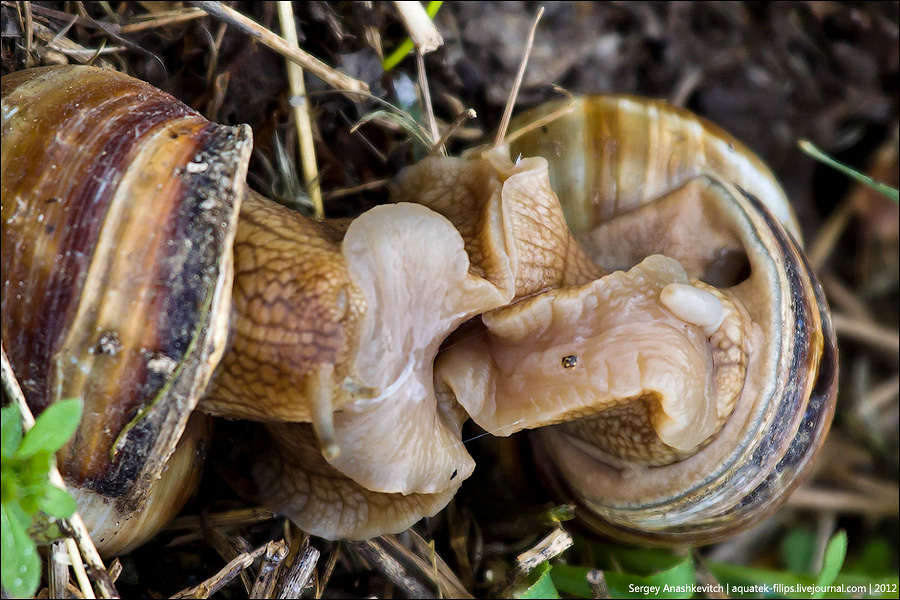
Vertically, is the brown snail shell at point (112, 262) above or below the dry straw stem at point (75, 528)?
above

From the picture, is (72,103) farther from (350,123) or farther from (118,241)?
(350,123)

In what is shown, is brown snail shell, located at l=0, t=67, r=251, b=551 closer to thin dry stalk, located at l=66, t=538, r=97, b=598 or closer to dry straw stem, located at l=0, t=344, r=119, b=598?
dry straw stem, located at l=0, t=344, r=119, b=598

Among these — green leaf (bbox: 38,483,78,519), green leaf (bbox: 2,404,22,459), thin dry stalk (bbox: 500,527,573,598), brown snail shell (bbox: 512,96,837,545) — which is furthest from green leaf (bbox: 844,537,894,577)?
green leaf (bbox: 2,404,22,459)

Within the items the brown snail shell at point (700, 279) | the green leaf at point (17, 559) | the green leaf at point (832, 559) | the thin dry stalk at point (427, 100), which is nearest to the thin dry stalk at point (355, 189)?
the thin dry stalk at point (427, 100)

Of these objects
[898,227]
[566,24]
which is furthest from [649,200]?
[898,227]

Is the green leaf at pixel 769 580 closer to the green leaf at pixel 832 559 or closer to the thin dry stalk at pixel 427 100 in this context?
the green leaf at pixel 832 559

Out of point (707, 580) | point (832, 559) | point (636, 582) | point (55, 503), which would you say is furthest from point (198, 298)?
point (707, 580)

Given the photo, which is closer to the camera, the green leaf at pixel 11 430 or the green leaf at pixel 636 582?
the green leaf at pixel 11 430

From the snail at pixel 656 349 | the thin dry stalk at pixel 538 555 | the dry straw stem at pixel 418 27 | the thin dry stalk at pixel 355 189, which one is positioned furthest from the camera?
the thin dry stalk at pixel 355 189
